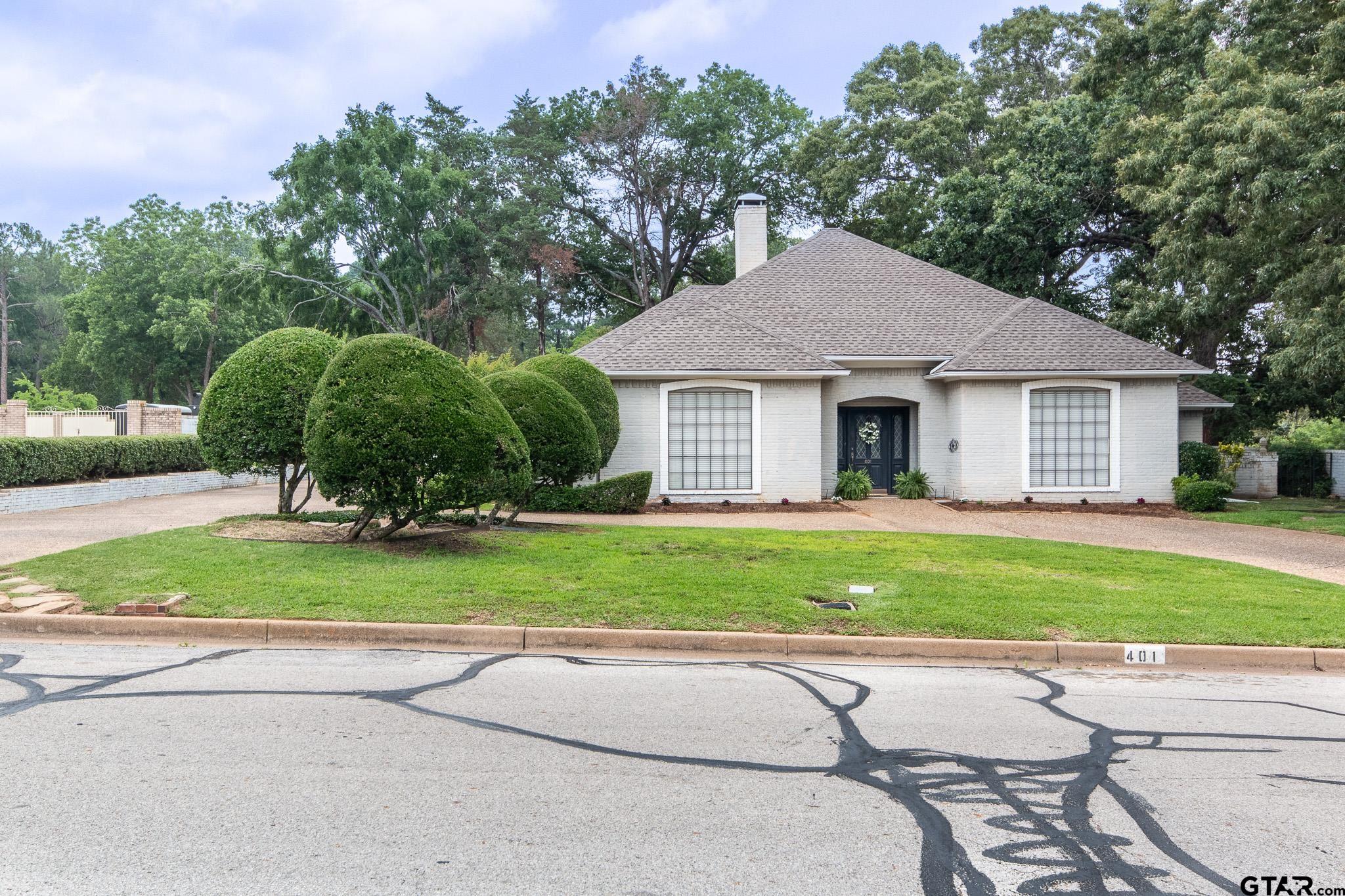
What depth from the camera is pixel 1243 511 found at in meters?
18.5

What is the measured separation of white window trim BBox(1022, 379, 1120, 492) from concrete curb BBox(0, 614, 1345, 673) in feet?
40.5

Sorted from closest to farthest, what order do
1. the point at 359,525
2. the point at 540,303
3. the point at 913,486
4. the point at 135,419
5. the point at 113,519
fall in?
the point at 359,525, the point at 113,519, the point at 913,486, the point at 135,419, the point at 540,303

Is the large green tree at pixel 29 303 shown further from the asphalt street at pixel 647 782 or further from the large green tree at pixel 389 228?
the asphalt street at pixel 647 782

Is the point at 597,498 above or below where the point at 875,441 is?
below

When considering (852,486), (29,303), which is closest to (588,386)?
(852,486)

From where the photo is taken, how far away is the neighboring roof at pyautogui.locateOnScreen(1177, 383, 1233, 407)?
22141 millimetres

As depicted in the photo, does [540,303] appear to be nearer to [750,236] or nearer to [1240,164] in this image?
[750,236]

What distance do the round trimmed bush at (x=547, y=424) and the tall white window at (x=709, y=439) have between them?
18.5ft

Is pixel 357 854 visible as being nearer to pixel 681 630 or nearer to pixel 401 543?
pixel 681 630

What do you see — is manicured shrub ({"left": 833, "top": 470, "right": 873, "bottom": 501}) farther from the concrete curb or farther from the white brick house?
→ the concrete curb

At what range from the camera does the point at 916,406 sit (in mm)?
20734

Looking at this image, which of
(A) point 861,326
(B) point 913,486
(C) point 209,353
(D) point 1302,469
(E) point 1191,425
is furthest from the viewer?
(C) point 209,353

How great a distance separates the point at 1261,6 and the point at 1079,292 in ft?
36.7

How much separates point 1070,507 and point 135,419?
22.9 meters
